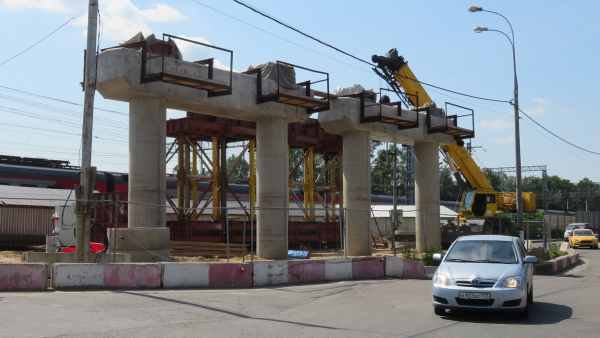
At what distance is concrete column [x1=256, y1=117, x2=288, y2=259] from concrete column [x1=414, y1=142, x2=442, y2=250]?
10.2 metres

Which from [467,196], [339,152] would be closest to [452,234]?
[467,196]

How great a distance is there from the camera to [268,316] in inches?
385

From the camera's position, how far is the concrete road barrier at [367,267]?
16.7 metres

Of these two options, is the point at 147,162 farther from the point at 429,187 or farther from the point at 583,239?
the point at 583,239

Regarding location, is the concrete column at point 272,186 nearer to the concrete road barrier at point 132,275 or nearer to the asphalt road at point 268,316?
the asphalt road at point 268,316

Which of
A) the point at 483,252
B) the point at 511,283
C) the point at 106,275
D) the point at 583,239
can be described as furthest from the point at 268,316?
the point at 583,239

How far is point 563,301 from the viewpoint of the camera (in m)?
12.3

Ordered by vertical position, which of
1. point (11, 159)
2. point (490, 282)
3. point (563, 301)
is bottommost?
point (563, 301)

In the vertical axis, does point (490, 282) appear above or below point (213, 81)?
below

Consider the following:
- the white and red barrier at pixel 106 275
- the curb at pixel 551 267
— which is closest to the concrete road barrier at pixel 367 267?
the white and red barrier at pixel 106 275

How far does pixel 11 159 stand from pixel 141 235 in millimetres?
20294

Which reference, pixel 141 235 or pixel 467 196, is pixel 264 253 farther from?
pixel 467 196

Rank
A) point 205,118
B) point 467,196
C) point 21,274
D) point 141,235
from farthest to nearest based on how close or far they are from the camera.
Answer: point 467,196 < point 205,118 < point 141,235 < point 21,274

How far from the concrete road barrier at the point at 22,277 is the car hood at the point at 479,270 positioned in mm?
8228
